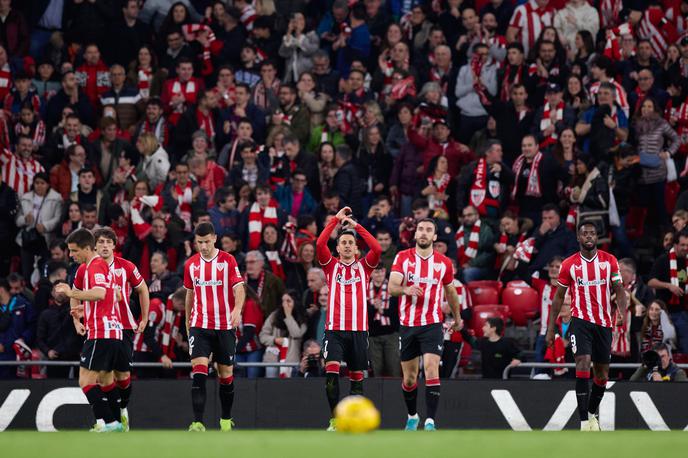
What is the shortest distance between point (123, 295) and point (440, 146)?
24.0 feet

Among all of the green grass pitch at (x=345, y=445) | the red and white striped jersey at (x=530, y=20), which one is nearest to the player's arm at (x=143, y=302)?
the green grass pitch at (x=345, y=445)

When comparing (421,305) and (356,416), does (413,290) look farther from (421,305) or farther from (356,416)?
(356,416)

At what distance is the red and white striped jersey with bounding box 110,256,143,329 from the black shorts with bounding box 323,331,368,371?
2228 mm

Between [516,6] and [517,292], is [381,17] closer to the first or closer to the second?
[516,6]

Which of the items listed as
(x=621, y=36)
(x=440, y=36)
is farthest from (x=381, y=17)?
(x=621, y=36)

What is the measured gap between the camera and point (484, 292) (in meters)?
17.8

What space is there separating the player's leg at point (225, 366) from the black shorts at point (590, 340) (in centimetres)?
395

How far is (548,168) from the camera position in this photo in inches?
742

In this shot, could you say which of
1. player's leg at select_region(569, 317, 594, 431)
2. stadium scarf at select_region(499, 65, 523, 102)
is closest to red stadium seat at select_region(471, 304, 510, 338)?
player's leg at select_region(569, 317, 594, 431)

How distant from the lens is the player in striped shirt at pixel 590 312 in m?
14.3

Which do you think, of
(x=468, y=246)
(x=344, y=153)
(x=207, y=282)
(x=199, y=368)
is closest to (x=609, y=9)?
(x=344, y=153)

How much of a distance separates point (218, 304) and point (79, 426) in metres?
3.72

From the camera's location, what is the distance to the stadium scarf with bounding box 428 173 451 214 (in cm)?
1900

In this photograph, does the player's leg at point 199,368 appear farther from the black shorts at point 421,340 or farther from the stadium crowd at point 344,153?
the stadium crowd at point 344,153
